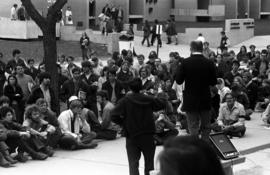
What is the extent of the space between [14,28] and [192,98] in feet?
102

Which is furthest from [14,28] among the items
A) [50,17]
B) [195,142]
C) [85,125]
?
[195,142]

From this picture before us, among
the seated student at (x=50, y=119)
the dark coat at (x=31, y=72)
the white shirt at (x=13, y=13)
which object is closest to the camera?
the seated student at (x=50, y=119)

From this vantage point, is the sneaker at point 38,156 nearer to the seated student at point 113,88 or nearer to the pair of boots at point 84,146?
the pair of boots at point 84,146

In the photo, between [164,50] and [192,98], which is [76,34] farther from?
[192,98]

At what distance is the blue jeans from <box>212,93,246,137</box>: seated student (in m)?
4.68

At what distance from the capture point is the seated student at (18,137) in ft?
38.4

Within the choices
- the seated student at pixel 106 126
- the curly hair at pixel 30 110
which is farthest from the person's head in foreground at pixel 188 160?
the seated student at pixel 106 126

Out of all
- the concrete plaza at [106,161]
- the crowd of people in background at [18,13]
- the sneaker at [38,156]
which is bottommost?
the concrete plaza at [106,161]

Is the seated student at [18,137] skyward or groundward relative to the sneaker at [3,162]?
skyward

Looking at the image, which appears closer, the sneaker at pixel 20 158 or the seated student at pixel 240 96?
the sneaker at pixel 20 158

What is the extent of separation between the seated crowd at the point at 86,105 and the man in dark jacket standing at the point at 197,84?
1.25 m

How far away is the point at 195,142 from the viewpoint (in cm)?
218

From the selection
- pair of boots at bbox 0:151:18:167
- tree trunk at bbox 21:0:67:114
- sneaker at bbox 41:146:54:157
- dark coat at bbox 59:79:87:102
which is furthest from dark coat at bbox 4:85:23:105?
pair of boots at bbox 0:151:18:167

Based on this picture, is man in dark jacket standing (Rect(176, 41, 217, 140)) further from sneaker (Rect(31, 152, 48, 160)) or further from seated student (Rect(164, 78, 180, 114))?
seated student (Rect(164, 78, 180, 114))
